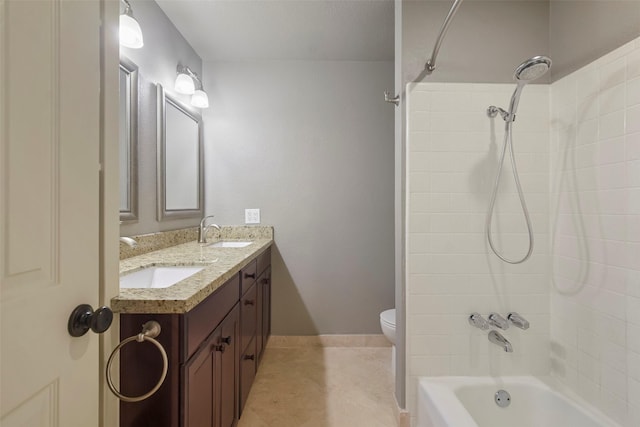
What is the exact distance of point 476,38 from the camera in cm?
147

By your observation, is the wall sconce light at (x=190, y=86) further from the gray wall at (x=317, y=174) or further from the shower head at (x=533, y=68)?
the shower head at (x=533, y=68)

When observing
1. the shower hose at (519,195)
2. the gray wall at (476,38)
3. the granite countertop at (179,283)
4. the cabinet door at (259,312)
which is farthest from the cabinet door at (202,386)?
the gray wall at (476,38)

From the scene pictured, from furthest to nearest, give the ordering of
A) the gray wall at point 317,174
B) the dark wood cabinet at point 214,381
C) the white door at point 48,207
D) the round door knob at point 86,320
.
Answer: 1. the gray wall at point 317,174
2. the dark wood cabinet at point 214,381
3. the round door knob at point 86,320
4. the white door at point 48,207

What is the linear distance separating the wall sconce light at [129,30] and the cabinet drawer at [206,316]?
122cm

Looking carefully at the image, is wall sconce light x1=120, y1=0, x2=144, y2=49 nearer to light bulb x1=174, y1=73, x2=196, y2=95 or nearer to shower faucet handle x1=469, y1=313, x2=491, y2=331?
light bulb x1=174, y1=73, x2=196, y2=95

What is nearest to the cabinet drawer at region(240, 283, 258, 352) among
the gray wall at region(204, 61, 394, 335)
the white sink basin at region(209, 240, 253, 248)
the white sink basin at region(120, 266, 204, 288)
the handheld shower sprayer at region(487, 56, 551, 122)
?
the white sink basin at region(120, 266, 204, 288)

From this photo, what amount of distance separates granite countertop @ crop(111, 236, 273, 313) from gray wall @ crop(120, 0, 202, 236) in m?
0.23

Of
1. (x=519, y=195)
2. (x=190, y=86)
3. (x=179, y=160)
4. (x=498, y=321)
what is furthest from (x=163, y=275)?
(x=519, y=195)

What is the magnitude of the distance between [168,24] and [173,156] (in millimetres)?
873

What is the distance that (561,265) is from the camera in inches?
55.4

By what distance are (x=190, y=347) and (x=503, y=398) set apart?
148 cm

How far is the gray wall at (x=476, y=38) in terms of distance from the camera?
1451 mm

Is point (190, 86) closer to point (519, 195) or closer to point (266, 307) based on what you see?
point (266, 307)

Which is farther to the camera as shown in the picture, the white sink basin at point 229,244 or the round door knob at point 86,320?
the white sink basin at point 229,244
